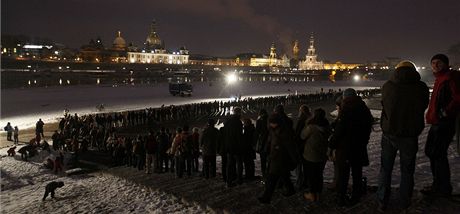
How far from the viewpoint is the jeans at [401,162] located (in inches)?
179

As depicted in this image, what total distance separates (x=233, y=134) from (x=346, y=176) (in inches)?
85.0

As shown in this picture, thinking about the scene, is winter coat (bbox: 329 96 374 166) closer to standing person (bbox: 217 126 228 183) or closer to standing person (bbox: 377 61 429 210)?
standing person (bbox: 377 61 429 210)

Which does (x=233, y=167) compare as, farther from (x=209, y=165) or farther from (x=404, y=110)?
(x=404, y=110)

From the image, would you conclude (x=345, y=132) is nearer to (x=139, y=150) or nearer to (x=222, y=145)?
(x=222, y=145)

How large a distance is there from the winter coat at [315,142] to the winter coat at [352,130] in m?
0.35

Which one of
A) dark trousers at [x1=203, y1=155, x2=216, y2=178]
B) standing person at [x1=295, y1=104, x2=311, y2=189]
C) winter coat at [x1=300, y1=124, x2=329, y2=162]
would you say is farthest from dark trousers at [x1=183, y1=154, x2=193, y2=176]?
winter coat at [x1=300, y1=124, x2=329, y2=162]

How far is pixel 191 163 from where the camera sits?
29.4 ft

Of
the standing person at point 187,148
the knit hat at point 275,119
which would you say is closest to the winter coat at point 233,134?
the knit hat at point 275,119

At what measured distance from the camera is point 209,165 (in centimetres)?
795

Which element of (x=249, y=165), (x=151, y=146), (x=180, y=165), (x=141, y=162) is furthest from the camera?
(x=141, y=162)

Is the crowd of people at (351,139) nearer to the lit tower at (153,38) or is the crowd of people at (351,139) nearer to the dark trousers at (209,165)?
the dark trousers at (209,165)

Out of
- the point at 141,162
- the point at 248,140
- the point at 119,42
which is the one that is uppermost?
the point at 119,42

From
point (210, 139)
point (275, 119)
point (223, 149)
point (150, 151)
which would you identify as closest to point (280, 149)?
point (275, 119)

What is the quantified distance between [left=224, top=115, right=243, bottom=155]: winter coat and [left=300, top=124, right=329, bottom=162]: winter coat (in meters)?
1.46
